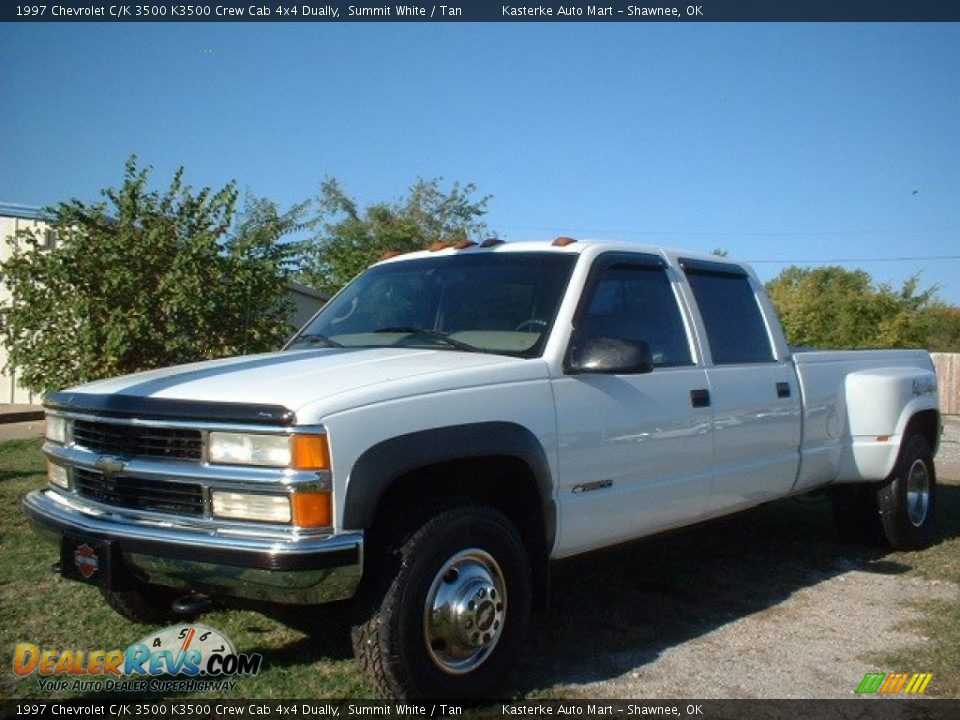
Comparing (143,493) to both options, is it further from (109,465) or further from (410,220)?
(410,220)

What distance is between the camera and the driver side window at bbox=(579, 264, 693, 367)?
15.4 ft

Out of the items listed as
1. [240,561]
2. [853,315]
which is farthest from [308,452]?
[853,315]

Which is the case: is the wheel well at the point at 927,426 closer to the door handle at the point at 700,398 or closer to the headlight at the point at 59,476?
the door handle at the point at 700,398

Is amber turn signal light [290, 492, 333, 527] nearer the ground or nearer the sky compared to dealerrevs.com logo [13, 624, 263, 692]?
nearer the sky

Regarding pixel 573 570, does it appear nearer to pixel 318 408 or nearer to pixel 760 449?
pixel 760 449

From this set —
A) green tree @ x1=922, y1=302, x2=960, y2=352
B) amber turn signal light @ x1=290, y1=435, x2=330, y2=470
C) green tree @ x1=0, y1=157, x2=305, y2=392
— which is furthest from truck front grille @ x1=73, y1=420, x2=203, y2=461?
green tree @ x1=922, y1=302, x2=960, y2=352

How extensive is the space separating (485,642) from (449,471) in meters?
0.68

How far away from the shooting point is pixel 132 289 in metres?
8.65

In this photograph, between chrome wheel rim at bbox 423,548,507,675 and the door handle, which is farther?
the door handle

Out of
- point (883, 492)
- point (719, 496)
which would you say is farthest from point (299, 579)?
point (883, 492)

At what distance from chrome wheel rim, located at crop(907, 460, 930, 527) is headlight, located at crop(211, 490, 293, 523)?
510 centimetres

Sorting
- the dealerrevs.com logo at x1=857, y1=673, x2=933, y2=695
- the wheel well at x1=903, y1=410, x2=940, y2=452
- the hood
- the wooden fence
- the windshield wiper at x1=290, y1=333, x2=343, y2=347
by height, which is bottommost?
the wooden fence

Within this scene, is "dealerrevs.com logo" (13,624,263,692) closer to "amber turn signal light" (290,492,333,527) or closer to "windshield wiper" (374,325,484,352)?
"amber turn signal light" (290,492,333,527)

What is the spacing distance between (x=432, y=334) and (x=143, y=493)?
1531 millimetres
